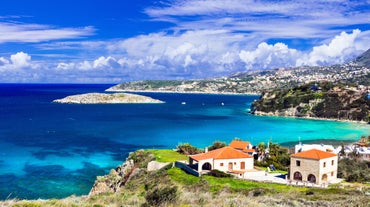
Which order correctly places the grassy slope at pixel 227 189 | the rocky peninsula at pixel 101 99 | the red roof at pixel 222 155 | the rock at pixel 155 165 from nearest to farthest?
1. the grassy slope at pixel 227 189
2. the red roof at pixel 222 155
3. the rock at pixel 155 165
4. the rocky peninsula at pixel 101 99

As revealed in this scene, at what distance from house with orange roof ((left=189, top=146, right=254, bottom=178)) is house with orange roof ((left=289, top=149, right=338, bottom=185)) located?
4268mm

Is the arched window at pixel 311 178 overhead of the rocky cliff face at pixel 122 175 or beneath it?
overhead

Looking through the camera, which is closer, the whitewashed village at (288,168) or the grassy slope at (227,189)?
the grassy slope at (227,189)

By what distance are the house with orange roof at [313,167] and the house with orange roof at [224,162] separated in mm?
4268

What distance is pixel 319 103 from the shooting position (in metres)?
112

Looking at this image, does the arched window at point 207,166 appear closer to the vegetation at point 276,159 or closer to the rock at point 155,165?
the rock at point 155,165

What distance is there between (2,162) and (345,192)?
37.2 metres

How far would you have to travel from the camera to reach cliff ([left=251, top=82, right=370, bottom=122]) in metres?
103

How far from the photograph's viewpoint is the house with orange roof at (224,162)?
104 feet

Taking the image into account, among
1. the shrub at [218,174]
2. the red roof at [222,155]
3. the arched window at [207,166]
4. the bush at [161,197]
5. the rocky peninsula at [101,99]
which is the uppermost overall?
the bush at [161,197]

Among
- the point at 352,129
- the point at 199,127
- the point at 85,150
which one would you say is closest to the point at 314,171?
the point at 85,150

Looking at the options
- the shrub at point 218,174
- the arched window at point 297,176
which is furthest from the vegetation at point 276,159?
the shrub at point 218,174

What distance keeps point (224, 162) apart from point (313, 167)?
736cm

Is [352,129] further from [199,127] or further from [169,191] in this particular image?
[169,191]
